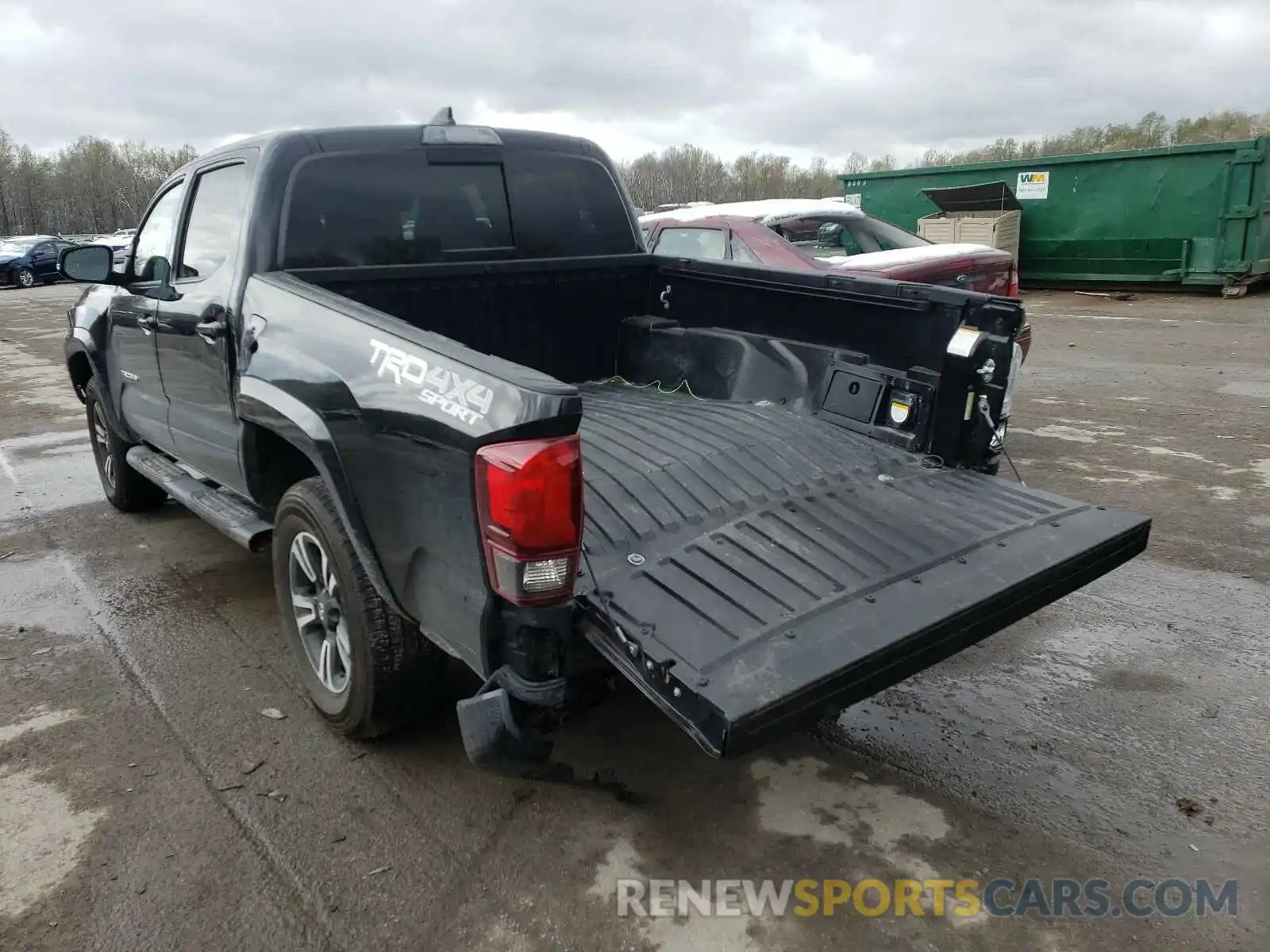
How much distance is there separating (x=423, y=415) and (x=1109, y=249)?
1702 centimetres

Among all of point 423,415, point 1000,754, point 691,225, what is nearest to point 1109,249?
point 691,225

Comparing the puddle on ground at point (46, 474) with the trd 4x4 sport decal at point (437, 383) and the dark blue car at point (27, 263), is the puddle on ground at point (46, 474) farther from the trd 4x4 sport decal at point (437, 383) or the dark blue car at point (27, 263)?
the dark blue car at point (27, 263)

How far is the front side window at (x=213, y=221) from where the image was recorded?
3867 millimetres

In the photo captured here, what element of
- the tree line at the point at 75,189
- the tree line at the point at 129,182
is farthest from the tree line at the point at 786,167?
the tree line at the point at 75,189

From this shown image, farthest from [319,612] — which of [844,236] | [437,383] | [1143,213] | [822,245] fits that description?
[1143,213]

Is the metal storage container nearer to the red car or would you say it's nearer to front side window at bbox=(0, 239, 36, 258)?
the red car

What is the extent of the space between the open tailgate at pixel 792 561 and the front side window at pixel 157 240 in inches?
87.7

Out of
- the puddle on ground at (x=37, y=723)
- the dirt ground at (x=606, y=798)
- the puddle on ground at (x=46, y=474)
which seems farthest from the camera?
the puddle on ground at (x=46, y=474)

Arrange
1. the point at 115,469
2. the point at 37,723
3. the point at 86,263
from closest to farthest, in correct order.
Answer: the point at 37,723 < the point at 86,263 < the point at 115,469

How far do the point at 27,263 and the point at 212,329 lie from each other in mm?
32669

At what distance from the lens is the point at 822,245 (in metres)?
8.93

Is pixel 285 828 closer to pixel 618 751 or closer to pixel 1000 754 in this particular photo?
pixel 618 751

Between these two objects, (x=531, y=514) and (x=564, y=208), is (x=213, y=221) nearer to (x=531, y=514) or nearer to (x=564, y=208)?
(x=564, y=208)

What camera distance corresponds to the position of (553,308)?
454cm
